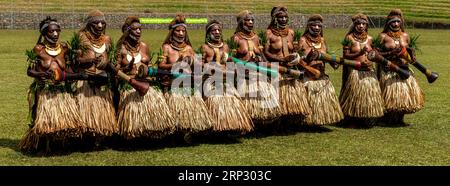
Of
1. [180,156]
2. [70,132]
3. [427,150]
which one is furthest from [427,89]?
[70,132]

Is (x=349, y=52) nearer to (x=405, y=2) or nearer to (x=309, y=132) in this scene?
(x=309, y=132)

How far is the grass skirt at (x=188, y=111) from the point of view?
23.0 feet

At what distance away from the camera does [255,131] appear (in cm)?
830

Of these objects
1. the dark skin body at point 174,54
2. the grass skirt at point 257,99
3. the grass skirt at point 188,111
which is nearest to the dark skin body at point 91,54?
the dark skin body at point 174,54

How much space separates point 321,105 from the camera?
8.16 m

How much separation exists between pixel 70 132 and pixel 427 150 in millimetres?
4132

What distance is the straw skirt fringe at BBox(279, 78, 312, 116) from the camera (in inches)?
311

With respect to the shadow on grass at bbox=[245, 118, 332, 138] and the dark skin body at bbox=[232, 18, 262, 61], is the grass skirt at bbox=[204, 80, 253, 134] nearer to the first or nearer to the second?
the dark skin body at bbox=[232, 18, 262, 61]

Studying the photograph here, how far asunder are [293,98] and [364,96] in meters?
1.12

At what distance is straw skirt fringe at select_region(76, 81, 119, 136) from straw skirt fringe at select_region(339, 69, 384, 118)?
3.45m

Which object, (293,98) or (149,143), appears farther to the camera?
(293,98)

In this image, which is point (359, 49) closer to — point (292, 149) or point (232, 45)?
point (232, 45)

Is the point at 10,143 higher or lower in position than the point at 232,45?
lower

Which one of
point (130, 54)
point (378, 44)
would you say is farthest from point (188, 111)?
point (378, 44)
